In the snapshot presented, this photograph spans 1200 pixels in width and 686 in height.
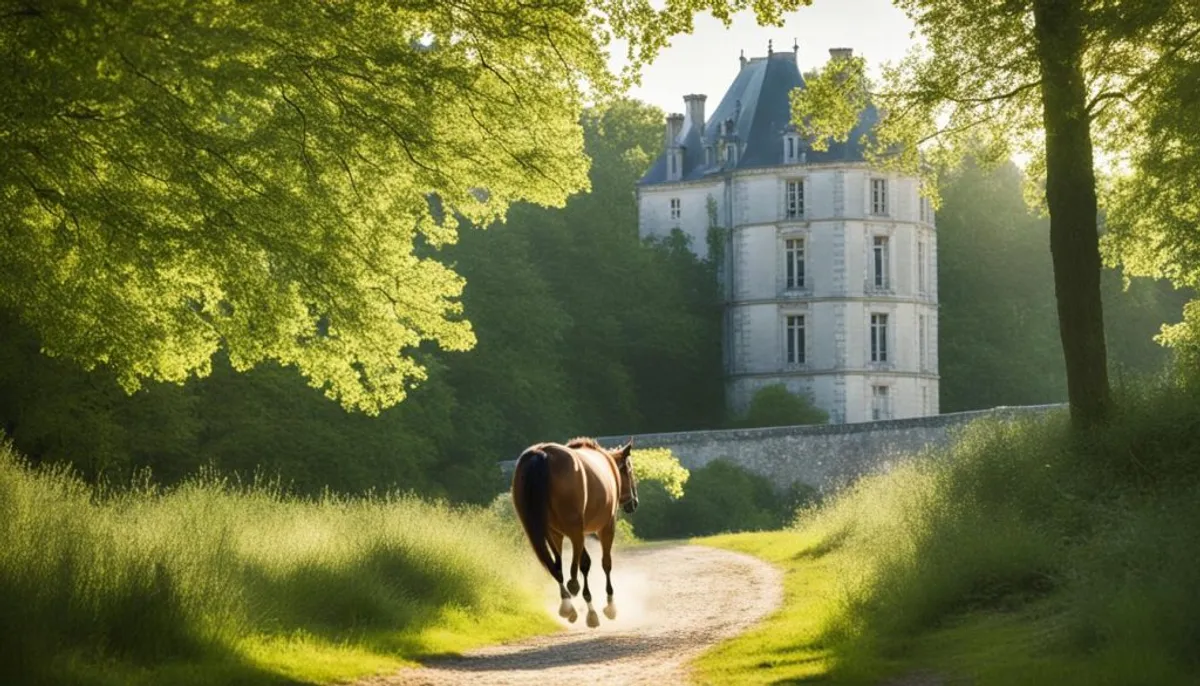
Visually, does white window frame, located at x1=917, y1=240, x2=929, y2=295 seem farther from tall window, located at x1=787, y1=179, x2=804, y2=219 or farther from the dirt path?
the dirt path

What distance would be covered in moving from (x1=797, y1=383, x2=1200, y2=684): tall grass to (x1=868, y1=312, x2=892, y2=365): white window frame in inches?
1857

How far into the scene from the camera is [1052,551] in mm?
12133

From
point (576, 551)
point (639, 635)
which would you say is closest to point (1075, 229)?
point (639, 635)

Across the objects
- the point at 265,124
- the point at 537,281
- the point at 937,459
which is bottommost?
the point at 937,459

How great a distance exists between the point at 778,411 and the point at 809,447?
43.5 ft

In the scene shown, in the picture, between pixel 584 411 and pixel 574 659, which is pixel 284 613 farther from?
pixel 584 411

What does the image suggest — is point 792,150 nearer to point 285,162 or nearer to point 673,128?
point 673,128

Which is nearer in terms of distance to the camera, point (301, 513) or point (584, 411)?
point (301, 513)

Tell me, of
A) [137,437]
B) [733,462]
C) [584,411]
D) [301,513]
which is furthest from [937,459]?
[584,411]

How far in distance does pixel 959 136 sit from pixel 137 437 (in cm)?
1560

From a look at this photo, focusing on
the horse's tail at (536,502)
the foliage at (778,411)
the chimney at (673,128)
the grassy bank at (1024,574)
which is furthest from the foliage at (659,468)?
the chimney at (673,128)

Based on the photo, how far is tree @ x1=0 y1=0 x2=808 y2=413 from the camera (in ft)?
37.4

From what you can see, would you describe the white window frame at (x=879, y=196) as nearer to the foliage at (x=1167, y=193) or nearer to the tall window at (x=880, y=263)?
the tall window at (x=880, y=263)

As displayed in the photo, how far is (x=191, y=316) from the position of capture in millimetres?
14148
